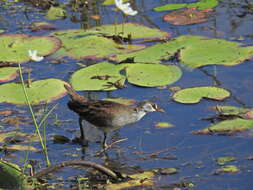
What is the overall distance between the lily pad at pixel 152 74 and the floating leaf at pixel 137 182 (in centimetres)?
187

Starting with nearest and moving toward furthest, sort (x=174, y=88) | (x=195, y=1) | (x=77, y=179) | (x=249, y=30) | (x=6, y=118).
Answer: (x=77, y=179), (x=6, y=118), (x=174, y=88), (x=249, y=30), (x=195, y=1)

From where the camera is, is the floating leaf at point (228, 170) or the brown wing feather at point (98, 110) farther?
the brown wing feather at point (98, 110)

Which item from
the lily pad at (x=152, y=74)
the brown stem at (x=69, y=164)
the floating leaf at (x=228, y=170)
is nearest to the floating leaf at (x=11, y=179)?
the brown stem at (x=69, y=164)

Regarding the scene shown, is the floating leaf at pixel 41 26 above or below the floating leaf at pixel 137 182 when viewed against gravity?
above

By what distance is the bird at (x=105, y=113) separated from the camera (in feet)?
21.0

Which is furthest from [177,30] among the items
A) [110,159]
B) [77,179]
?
[77,179]

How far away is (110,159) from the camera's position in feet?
20.3

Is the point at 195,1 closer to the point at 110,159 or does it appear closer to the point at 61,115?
the point at 61,115

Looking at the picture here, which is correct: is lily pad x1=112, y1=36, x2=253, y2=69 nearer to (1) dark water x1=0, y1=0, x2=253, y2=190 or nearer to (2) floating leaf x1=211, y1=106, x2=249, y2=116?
(1) dark water x1=0, y1=0, x2=253, y2=190

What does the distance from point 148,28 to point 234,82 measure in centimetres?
191

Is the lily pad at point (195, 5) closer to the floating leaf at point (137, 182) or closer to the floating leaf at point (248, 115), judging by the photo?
the floating leaf at point (248, 115)

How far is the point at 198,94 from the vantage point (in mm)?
7059

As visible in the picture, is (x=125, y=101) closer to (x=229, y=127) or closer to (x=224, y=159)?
(x=229, y=127)

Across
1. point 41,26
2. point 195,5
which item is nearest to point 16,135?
point 41,26
